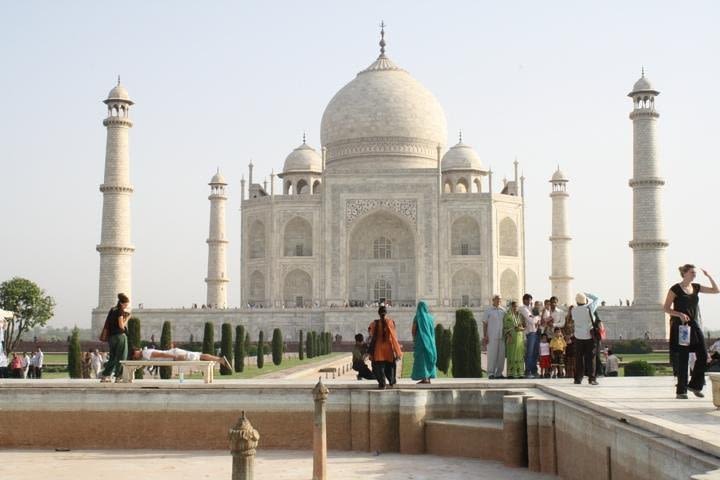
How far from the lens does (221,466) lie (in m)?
7.05

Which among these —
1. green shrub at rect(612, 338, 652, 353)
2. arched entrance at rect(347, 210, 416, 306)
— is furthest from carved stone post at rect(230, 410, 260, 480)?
arched entrance at rect(347, 210, 416, 306)

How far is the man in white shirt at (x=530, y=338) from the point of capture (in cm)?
926

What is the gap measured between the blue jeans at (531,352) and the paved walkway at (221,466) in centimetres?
242

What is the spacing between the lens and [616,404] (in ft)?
18.9

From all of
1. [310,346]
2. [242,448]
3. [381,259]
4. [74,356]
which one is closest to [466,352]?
[74,356]

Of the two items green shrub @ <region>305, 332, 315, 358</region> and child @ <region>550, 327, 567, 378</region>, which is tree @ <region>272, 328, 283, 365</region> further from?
child @ <region>550, 327, 567, 378</region>

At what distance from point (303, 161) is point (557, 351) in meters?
26.3

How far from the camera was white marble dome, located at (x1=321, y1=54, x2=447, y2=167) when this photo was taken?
33.7m

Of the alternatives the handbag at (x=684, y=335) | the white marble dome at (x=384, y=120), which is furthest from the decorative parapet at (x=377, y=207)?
the handbag at (x=684, y=335)

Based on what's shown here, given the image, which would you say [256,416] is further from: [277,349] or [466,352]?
[277,349]

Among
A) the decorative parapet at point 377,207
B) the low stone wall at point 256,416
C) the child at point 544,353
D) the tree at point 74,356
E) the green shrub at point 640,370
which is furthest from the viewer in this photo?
the decorative parapet at point 377,207

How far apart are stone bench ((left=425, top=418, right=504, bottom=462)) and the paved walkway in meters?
0.08

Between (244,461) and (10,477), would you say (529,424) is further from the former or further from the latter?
(10,477)

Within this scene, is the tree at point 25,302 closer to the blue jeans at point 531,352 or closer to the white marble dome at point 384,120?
the white marble dome at point 384,120
